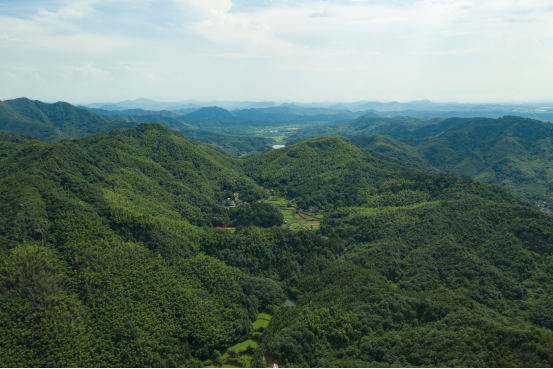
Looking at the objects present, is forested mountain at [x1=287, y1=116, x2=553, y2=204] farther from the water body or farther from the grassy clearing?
the grassy clearing

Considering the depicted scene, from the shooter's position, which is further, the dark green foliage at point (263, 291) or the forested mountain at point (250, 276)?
the dark green foliage at point (263, 291)

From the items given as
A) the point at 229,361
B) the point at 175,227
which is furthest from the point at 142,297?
the point at 175,227

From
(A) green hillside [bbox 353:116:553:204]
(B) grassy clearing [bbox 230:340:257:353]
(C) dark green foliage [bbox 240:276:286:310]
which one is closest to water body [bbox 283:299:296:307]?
(C) dark green foliage [bbox 240:276:286:310]

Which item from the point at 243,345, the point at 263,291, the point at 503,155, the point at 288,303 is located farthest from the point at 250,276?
the point at 503,155

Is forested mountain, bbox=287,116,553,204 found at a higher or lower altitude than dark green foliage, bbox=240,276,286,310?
higher

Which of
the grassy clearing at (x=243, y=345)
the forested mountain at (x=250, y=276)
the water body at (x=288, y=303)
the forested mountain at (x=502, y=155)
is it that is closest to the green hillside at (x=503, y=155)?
the forested mountain at (x=502, y=155)

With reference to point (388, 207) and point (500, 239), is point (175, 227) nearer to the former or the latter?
point (388, 207)

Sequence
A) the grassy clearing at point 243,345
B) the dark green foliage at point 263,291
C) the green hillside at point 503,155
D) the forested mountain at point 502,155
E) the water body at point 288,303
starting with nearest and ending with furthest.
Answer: the grassy clearing at point 243,345
the dark green foliage at point 263,291
the water body at point 288,303
the green hillside at point 503,155
the forested mountain at point 502,155

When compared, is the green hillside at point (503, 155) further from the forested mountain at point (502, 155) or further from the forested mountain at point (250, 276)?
the forested mountain at point (250, 276)
